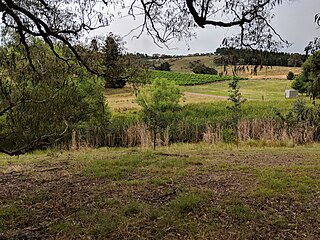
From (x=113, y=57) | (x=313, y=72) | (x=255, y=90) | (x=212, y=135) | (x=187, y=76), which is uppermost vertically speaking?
(x=113, y=57)

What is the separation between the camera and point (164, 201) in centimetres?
429

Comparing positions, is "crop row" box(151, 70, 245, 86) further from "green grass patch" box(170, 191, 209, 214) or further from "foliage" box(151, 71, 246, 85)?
"green grass patch" box(170, 191, 209, 214)

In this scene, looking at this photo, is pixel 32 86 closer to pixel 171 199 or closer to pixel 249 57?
pixel 171 199

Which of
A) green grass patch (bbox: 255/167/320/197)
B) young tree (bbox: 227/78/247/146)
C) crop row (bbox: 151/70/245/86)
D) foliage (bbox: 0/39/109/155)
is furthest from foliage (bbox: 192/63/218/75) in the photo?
young tree (bbox: 227/78/247/146)

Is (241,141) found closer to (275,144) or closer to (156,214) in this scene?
(275,144)

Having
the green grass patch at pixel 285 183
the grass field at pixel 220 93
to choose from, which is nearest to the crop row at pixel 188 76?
the grass field at pixel 220 93

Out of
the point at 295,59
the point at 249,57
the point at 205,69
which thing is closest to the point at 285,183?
the point at 295,59

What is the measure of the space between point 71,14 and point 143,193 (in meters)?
2.69

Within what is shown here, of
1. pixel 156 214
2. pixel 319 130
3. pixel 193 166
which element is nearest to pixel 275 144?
pixel 319 130

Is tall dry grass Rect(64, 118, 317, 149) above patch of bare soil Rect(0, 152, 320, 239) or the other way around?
the other way around

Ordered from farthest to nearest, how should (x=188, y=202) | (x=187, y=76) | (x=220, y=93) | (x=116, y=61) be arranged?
1. (x=220, y=93)
2. (x=187, y=76)
3. (x=116, y=61)
4. (x=188, y=202)

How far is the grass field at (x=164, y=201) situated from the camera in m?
3.50

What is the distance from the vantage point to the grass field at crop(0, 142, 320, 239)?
138 inches

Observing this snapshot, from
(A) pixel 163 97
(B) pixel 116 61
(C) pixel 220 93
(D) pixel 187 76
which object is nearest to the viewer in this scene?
(B) pixel 116 61
